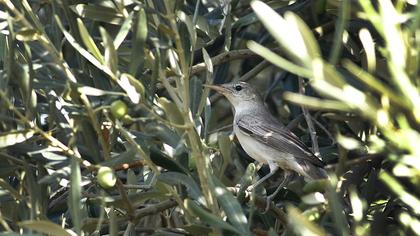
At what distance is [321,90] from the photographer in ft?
8.10

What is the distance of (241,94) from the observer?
6.76 meters

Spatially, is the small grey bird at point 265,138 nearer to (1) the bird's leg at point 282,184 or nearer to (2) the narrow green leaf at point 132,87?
(1) the bird's leg at point 282,184

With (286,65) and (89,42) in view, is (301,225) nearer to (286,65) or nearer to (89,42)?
(286,65)

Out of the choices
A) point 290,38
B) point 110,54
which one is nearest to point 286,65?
point 290,38

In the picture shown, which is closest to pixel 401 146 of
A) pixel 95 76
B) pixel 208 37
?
pixel 95 76

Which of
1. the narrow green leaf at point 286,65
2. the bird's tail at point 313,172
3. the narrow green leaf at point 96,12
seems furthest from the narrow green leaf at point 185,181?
the bird's tail at point 313,172

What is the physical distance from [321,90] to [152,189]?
1.84m

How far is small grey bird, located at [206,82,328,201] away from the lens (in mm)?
5875

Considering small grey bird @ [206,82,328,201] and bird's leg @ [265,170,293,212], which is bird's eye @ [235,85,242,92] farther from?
bird's leg @ [265,170,293,212]

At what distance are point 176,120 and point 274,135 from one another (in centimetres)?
292

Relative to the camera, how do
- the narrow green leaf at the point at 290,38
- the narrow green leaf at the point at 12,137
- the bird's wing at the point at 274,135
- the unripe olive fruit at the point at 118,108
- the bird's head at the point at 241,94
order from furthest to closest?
1. the bird's head at the point at 241,94
2. the bird's wing at the point at 274,135
3. the narrow green leaf at the point at 12,137
4. the unripe olive fruit at the point at 118,108
5. the narrow green leaf at the point at 290,38

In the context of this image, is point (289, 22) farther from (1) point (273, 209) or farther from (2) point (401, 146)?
(1) point (273, 209)

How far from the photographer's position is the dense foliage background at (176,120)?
101 inches

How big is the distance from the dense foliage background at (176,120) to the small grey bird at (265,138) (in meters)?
0.63
